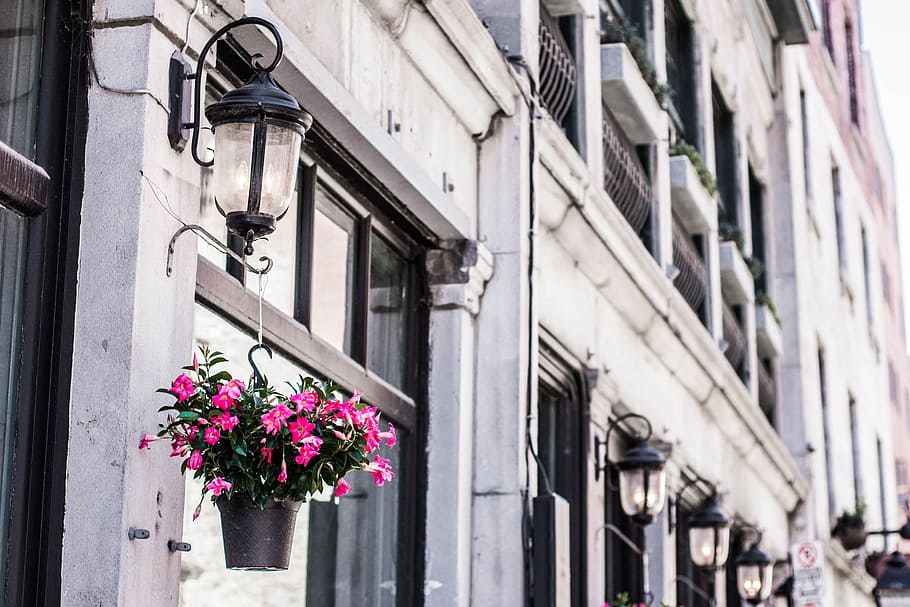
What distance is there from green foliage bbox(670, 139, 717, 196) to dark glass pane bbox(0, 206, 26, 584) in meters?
10.5

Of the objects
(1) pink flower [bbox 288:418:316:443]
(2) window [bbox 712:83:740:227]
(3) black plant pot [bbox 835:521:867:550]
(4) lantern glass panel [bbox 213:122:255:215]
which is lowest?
(1) pink flower [bbox 288:418:316:443]

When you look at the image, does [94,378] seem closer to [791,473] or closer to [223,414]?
[223,414]

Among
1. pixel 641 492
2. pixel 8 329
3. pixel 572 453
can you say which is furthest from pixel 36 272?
pixel 572 453

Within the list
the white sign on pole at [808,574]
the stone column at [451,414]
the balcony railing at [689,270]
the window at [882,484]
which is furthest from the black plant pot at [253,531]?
the window at [882,484]

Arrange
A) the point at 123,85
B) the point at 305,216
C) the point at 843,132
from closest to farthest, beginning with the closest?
1. the point at 123,85
2. the point at 305,216
3. the point at 843,132

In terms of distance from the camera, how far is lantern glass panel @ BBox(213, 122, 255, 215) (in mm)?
4984

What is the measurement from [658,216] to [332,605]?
7.23m

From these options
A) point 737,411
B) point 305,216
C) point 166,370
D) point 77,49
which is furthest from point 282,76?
point 737,411

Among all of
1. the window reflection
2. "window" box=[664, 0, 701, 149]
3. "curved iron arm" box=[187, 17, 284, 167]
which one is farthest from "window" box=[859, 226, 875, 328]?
"curved iron arm" box=[187, 17, 284, 167]

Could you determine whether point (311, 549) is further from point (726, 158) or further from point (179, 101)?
point (726, 158)

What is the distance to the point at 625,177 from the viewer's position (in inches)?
503

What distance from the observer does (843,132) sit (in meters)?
30.2

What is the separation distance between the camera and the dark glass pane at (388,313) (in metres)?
8.09

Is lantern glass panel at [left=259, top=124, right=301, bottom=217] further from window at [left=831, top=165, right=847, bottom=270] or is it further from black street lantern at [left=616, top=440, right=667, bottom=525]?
window at [left=831, top=165, right=847, bottom=270]
